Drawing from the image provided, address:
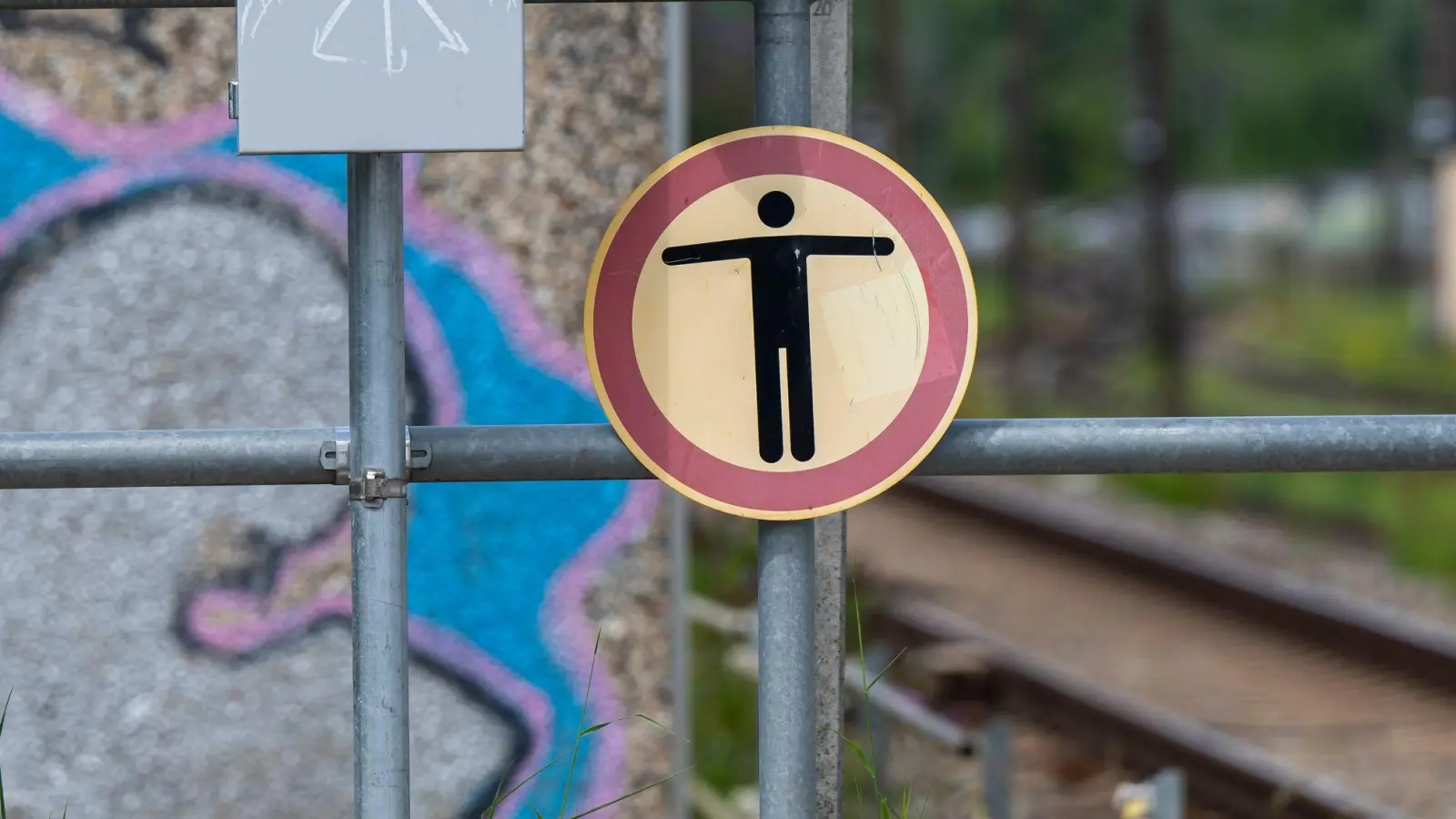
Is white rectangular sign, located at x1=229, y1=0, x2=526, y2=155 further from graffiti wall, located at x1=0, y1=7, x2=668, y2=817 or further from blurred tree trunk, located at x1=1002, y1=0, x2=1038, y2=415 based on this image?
blurred tree trunk, located at x1=1002, y1=0, x2=1038, y2=415

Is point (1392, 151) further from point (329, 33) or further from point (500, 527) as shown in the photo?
point (329, 33)

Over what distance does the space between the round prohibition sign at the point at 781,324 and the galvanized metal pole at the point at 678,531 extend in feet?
4.11

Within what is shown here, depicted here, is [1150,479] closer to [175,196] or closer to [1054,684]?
[1054,684]

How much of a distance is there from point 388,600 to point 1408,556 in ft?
29.2

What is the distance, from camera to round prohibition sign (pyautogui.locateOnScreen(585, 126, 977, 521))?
186cm

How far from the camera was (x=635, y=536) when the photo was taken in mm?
3178

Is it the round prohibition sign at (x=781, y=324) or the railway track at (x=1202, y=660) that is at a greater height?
the round prohibition sign at (x=781, y=324)

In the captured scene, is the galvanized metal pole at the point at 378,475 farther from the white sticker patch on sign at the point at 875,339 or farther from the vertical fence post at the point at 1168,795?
the vertical fence post at the point at 1168,795

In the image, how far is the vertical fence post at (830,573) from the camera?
8.00 ft

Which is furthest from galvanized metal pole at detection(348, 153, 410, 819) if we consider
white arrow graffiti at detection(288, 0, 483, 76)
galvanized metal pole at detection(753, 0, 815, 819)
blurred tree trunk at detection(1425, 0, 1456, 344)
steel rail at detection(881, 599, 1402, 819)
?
blurred tree trunk at detection(1425, 0, 1456, 344)

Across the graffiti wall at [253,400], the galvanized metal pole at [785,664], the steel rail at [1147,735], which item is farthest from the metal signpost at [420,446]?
the steel rail at [1147,735]

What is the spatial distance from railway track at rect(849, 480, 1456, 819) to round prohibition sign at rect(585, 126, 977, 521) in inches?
134

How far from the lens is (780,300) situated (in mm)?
1866

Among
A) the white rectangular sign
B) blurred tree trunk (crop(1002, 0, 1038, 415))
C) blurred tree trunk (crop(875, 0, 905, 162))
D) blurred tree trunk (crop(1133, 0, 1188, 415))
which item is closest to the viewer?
the white rectangular sign
